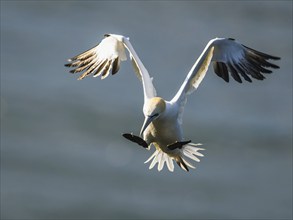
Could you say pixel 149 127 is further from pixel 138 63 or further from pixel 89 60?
pixel 89 60

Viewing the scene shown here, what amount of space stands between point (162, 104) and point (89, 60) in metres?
1.37

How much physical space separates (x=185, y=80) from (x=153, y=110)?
0.62 meters

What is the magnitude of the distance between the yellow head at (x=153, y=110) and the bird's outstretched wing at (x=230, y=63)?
430 mm

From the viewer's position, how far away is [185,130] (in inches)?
476

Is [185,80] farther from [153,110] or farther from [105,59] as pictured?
[105,59]

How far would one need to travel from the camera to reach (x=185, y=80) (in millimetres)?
6453

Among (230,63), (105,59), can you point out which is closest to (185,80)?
(230,63)

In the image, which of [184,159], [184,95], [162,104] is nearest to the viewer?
[162,104]

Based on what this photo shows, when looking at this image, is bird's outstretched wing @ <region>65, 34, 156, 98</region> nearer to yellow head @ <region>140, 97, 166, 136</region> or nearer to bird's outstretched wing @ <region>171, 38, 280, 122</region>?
bird's outstretched wing @ <region>171, 38, 280, 122</region>

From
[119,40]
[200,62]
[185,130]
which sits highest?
[185,130]

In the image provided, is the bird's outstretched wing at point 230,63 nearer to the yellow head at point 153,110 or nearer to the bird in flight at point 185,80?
the bird in flight at point 185,80

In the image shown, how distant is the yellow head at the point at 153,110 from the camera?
5951mm

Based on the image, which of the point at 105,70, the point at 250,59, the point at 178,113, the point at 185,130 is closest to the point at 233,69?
the point at 250,59

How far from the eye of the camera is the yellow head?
19.5 feet
